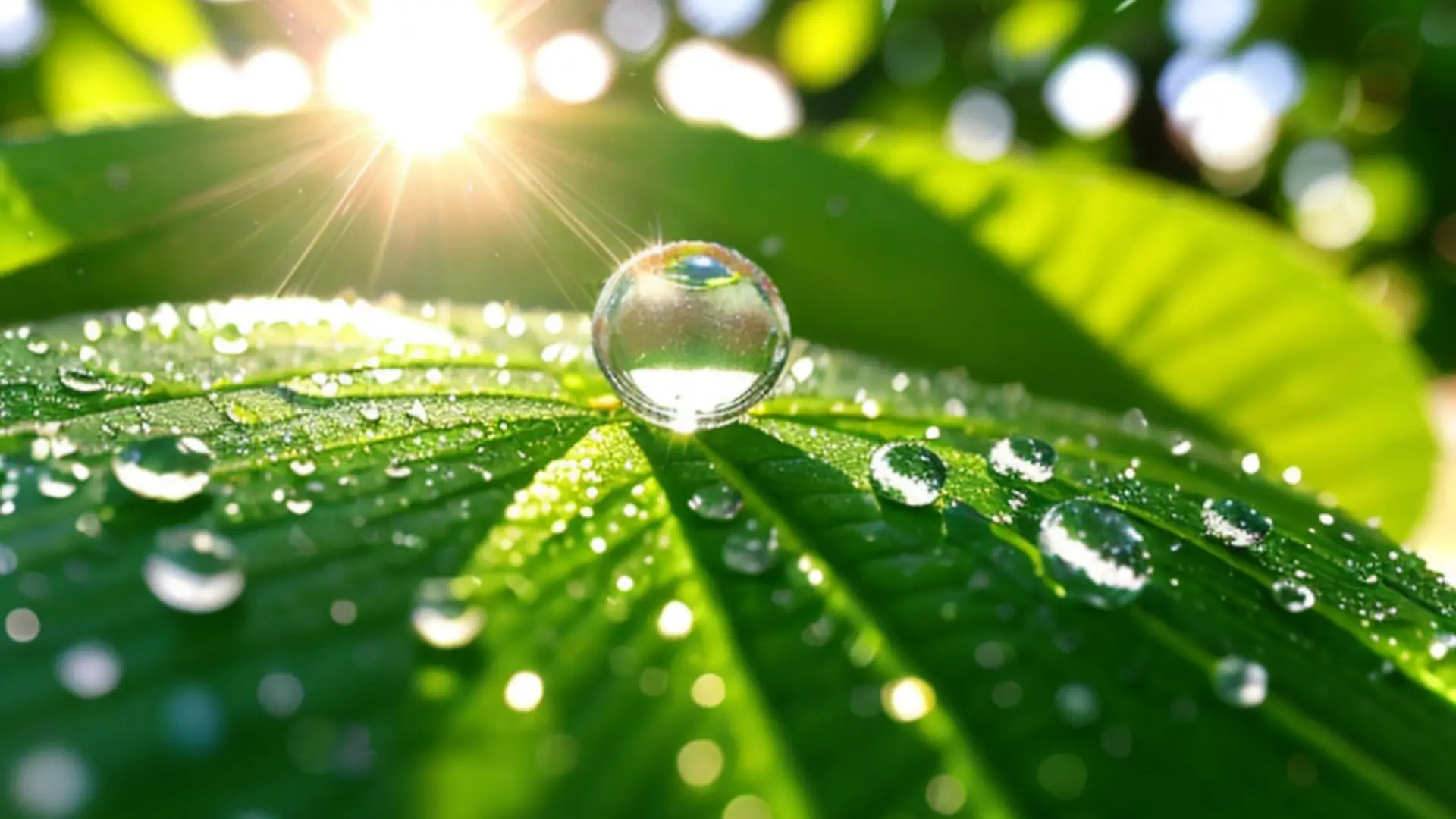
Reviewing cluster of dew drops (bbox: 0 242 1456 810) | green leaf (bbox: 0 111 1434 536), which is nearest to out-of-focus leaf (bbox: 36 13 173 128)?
green leaf (bbox: 0 111 1434 536)

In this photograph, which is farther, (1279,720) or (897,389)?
(897,389)

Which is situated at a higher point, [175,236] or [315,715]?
[175,236]

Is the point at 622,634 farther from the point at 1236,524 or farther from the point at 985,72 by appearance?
the point at 985,72

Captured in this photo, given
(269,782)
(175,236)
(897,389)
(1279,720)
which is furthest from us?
Result: (175,236)

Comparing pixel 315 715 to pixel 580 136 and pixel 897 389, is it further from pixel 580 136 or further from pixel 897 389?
pixel 580 136


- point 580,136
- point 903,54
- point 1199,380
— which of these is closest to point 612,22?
point 903,54

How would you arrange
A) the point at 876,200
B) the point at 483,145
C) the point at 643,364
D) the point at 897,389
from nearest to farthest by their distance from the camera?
the point at 643,364
the point at 897,389
the point at 483,145
the point at 876,200

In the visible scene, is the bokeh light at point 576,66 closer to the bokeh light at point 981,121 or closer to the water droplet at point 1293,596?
the bokeh light at point 981,121
